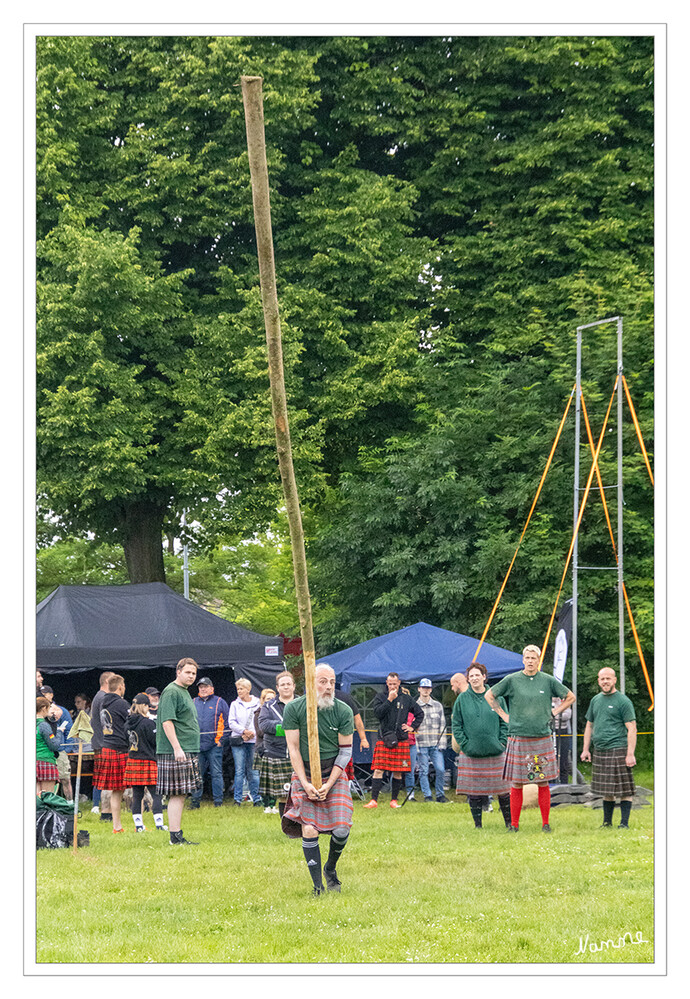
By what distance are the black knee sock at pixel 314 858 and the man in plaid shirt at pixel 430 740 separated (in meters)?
4.45

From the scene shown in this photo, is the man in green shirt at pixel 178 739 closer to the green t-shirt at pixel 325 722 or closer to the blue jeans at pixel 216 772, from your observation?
the green t-shirt at pixel 325 722

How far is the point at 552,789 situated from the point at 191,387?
26.6 ft

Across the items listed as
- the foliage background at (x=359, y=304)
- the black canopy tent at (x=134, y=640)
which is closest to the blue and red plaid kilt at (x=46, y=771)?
the black canopy tent at (x=134, y=640)

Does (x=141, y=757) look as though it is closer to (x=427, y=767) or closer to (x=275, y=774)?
(x=275, y=774)

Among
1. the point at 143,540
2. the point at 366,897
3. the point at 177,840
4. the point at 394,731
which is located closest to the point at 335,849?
the point at 366,897

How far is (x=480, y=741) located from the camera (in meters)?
8.28

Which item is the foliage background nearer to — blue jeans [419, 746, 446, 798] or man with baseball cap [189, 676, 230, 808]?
blue jeans [419, 746, 446, 798]

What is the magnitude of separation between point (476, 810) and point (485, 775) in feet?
1.07

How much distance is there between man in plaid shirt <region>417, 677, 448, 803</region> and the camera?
10.4 m

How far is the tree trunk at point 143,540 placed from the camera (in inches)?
633

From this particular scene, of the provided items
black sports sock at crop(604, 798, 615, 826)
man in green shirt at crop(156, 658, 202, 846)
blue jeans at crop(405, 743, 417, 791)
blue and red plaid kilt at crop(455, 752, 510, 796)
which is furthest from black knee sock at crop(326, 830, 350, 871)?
blue jeans at crop(405, 743, 417, 791)

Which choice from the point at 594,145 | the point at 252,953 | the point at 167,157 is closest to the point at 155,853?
the point at 252,953

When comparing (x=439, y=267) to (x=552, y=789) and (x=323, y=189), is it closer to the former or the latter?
(x=323, y=189)

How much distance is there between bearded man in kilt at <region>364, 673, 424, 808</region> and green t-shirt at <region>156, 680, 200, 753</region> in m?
2.84
